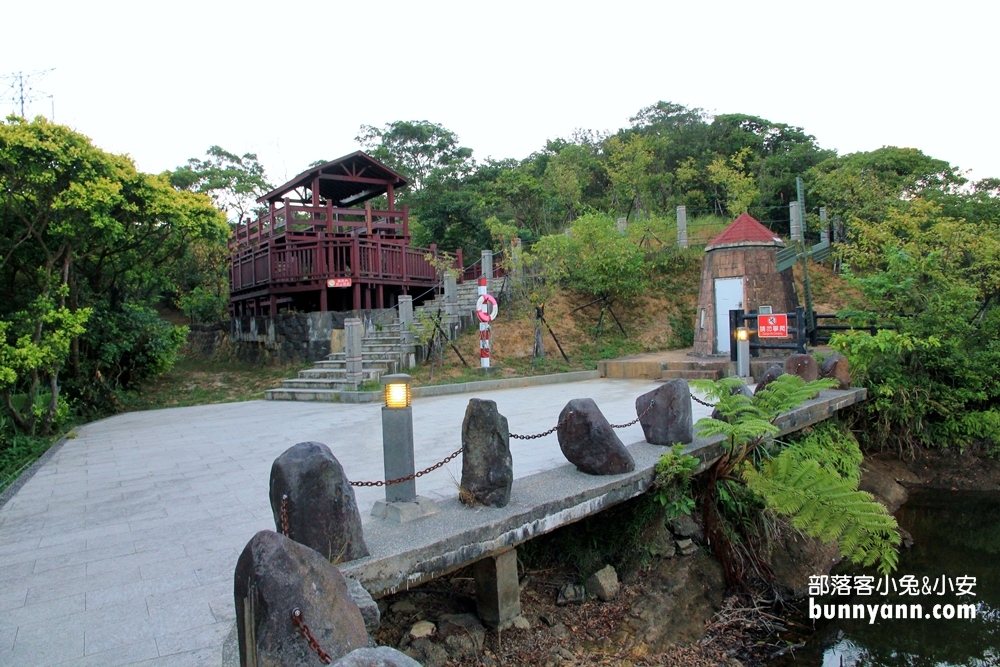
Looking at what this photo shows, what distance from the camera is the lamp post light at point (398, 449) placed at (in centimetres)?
399

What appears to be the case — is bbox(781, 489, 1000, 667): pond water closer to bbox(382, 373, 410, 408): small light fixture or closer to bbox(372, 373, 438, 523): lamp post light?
bbox(372, 373, 438, 523): lamp post light

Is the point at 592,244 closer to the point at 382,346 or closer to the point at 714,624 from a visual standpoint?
the point at 382,346

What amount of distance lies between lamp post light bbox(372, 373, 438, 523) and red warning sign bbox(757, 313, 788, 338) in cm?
829

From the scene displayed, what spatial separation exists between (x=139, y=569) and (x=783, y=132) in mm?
32964

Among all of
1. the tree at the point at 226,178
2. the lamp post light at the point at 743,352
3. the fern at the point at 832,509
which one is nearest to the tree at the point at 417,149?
the tree at the point at 226,178

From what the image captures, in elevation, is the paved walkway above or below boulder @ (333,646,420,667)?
below

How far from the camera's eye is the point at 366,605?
2889 millimetres

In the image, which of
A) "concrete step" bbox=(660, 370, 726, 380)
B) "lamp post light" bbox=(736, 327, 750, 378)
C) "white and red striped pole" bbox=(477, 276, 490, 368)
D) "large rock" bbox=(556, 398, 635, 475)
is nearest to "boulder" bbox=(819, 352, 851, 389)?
"lamp post light" bbox=(736, 327, 750, 378)

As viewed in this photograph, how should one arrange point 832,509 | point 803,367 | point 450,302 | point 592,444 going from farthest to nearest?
point 450,302 < point 803,367 < point 592,444 < point 832,509

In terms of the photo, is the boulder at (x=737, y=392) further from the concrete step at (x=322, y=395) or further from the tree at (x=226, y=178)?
the tree at (x=226, y=178)

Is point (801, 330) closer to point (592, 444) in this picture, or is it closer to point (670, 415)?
point (670, 415)

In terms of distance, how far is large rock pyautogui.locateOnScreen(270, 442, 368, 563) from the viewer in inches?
122

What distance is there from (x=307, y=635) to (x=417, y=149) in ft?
94.0

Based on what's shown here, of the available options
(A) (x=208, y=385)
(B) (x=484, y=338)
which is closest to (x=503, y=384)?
(B) (x=484, y=338)
